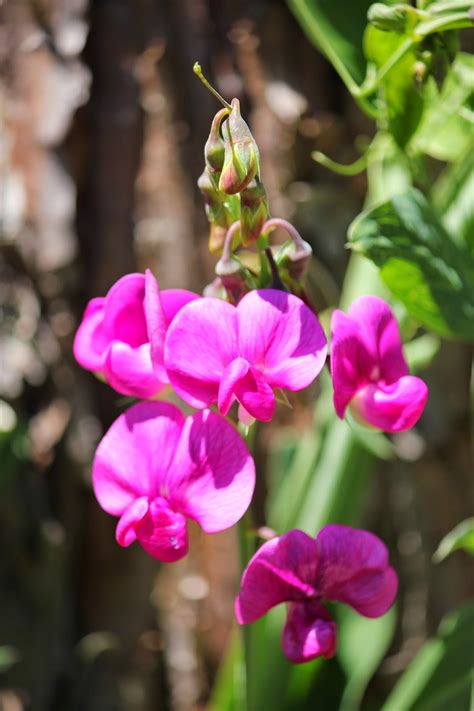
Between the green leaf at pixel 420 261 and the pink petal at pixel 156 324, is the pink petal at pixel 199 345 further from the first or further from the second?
the green leaf at pixel 420 261

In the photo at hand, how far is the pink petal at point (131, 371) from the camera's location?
0.56 metres

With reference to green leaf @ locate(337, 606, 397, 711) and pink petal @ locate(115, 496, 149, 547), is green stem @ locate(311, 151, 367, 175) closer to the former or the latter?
pink petal @ locate(115, 496, 149, 547)

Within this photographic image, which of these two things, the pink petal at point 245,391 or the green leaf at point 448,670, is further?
the green leaf at point 448,670

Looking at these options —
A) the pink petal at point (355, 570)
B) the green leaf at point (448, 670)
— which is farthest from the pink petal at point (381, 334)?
the green leaf at point (448, 670)

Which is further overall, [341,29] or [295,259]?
[341,29]

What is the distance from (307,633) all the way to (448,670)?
307 millimetres

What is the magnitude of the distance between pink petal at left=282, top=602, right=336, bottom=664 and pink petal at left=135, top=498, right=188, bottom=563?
0.08 metres

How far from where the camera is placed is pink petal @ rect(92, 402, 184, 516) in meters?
0.53

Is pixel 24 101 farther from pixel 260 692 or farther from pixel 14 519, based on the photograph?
pixel 260 692

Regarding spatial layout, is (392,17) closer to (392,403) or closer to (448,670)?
(392,403)

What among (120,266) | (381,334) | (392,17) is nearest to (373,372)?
(381,334)

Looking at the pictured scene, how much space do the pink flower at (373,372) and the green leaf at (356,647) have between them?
0.39 metres

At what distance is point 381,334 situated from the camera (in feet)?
1.87

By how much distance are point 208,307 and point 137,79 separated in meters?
0.66
